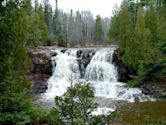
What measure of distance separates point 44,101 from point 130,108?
655 cm

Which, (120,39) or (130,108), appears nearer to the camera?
(130,108)

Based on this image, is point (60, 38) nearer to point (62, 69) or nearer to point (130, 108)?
point (62, 69)

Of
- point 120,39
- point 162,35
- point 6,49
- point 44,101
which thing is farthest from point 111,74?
point 6,49

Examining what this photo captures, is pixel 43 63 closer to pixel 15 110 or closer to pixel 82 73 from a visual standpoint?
pixel 82 73

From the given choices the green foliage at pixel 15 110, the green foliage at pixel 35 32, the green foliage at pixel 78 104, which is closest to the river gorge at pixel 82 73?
the green foliage at pixel 35 32

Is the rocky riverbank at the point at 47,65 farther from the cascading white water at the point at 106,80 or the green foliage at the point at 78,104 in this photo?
the green foliage at the point at 78,104

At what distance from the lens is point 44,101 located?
86.9ft

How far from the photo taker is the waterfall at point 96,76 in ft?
94.7

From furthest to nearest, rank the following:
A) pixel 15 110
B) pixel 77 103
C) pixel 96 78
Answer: pixel 96 78, pixel 15 110, pixel 77 103

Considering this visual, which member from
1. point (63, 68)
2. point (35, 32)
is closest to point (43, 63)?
point (63, 68)

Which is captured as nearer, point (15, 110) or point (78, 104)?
point (78, 104)

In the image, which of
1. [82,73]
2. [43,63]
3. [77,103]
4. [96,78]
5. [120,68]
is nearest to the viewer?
[77,103]

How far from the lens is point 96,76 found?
111ft

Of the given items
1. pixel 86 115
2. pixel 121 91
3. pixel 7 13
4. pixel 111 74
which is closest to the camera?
pixel 86 115
